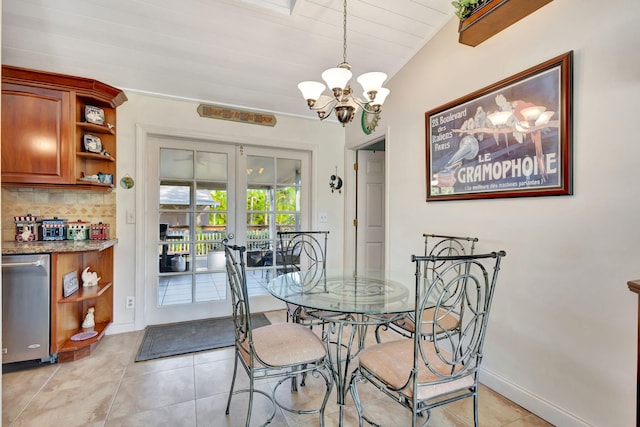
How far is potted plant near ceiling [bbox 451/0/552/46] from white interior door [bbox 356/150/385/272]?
6.43ft

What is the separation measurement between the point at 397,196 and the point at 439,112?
0.85 metres

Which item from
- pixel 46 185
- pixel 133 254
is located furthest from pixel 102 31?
pixel 133 254

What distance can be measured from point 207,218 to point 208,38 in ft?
5.54

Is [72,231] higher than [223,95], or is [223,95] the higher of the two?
[223,95]

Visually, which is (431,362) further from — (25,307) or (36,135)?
(36,135)

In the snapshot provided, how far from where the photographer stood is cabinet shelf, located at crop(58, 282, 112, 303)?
7.56ft

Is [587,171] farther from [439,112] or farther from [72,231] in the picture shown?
[72,231]

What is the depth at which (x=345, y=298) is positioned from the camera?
1.68 meters

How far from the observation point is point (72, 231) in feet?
8.52

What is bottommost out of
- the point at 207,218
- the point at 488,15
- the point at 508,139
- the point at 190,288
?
the point at 190,288

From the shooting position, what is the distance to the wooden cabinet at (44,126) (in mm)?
2266

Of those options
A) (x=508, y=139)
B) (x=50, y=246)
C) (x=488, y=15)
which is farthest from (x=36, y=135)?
(x=508, y=139)

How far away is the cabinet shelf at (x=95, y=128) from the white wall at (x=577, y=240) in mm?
2940

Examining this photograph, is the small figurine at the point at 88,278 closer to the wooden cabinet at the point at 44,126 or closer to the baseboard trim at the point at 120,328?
the baseboard trim at the point at 120,328
